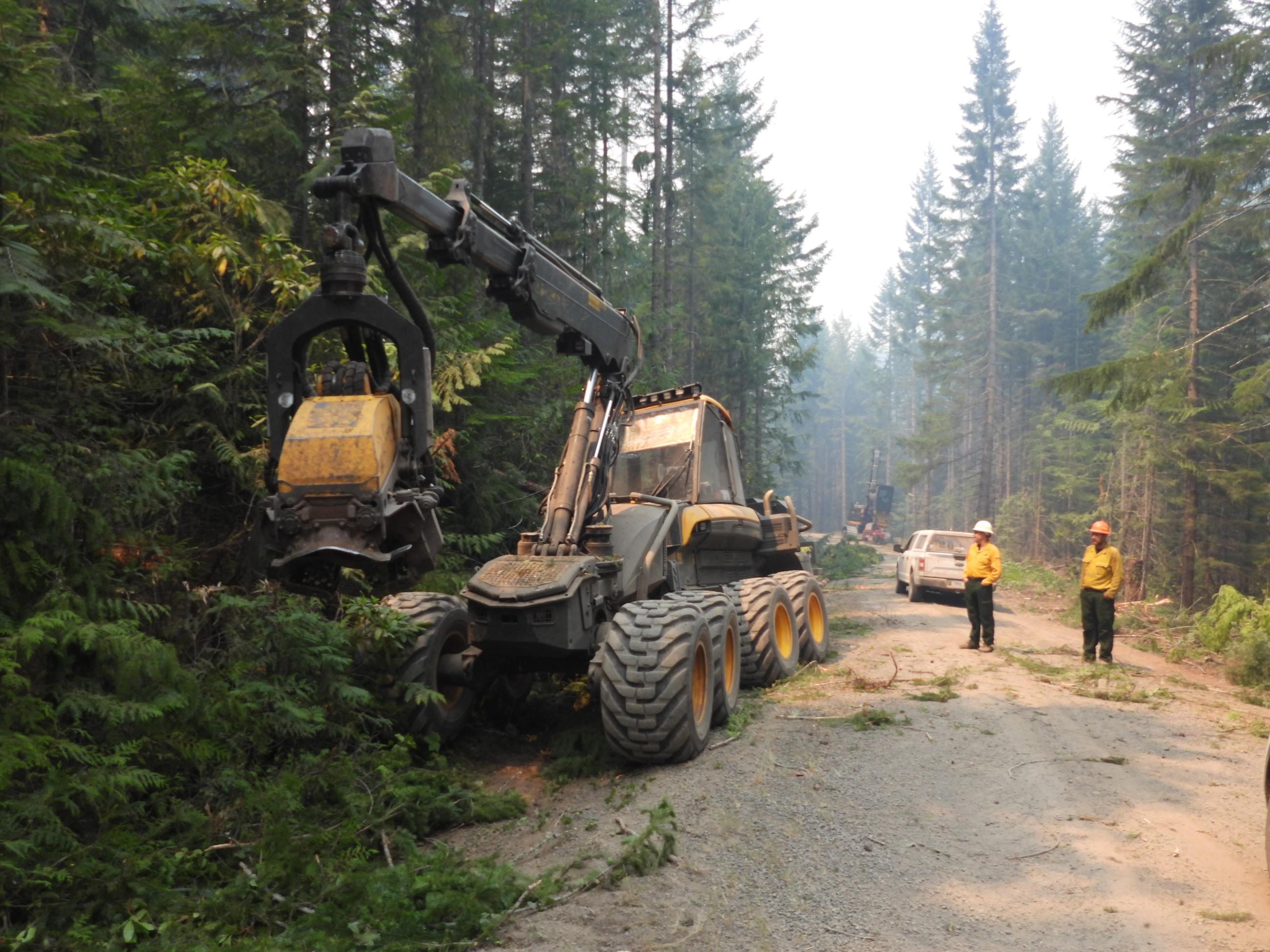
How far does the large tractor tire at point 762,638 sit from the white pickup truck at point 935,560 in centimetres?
1004

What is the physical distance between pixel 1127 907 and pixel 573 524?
4.47 meters

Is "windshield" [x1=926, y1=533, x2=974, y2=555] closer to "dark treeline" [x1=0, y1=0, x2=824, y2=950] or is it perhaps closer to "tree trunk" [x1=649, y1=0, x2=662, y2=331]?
"dark treeline" [x1=0, y1=0, x2=824, y2=950]

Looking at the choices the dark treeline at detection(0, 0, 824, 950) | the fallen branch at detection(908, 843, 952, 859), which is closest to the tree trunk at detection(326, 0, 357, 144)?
the dark treeline at detection(0, 0, 824, 950)

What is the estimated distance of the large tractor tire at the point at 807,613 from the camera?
1010 cm

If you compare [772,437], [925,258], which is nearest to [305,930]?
[772,437]

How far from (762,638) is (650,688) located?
304 cm

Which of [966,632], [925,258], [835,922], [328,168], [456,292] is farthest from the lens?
[925,258]

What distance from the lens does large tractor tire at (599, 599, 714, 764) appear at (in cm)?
602

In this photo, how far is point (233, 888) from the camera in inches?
150

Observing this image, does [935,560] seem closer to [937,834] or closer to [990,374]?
[937,834]

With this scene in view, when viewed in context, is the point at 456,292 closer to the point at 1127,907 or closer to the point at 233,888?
the point at 233,888

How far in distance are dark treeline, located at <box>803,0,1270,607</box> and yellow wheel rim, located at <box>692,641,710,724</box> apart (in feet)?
38.2

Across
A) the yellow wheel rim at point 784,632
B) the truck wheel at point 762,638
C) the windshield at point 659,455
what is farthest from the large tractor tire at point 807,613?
the windshield at point 659,455

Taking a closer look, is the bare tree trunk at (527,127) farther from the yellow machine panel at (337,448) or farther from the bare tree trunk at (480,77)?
the yellow machine panel at (337,448)
